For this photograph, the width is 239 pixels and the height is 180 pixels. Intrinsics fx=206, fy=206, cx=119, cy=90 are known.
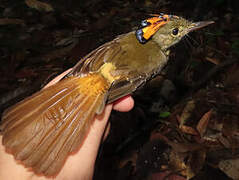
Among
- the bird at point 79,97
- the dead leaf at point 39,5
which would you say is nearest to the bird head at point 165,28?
the bird at point 79,97

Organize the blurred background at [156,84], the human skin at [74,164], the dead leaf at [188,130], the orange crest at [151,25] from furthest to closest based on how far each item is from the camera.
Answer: the dead leaf at [188,130], the blurred background at [156,84], the orange crest at [151,25], the human skin at [74,164]

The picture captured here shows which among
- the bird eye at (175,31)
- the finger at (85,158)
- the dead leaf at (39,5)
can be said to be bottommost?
the finger at (85,158)

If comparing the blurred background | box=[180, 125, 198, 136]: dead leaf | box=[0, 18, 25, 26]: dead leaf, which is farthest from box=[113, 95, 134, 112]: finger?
box=[0, 18, 25, 26]: dead leaf

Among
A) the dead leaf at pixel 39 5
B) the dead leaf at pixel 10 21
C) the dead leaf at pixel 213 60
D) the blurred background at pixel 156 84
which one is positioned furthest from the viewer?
the dead leaf at pixel 39 5

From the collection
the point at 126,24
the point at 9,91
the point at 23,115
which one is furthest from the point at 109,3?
the point at 23,115

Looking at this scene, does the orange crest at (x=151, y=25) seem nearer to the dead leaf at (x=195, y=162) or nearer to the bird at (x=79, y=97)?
the bird at (x=79, y=97)

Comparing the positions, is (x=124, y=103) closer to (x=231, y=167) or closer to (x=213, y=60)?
(x=231, y=167)

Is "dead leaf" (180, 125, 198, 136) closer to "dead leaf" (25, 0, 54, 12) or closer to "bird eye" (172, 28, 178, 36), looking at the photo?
"bird eye" (172, 28, 178, 36)

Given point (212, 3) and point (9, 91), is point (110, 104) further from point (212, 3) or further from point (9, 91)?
point (212, 3)

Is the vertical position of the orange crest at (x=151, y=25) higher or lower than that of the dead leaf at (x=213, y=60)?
higher
